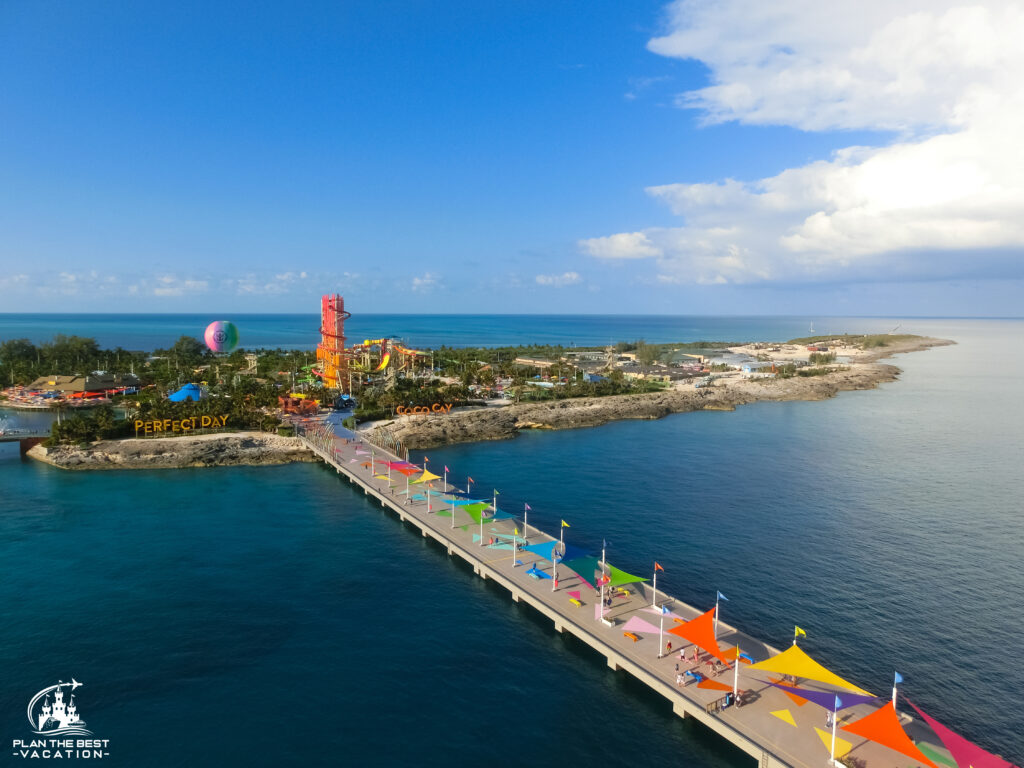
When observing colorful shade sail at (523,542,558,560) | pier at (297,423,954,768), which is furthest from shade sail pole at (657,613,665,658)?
colorful shade sail at (523,542,558,560)

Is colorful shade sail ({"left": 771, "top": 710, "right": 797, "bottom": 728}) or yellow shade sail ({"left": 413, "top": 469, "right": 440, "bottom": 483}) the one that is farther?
yellow shade sail ({"left": 413, "top": 469, "right": 440, "bottom": 483})

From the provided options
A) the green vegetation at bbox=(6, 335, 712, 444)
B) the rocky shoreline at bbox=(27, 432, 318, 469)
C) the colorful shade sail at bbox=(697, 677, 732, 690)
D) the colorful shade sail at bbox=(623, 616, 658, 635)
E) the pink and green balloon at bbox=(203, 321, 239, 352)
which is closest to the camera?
the colorful shade sail at bbox=(697, 677, 732, 690)

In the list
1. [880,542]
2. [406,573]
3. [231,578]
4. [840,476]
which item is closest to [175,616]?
[231,578]

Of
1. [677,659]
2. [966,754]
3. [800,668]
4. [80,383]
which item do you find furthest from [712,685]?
[80,383]

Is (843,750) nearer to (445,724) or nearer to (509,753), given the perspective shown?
(509,753)
